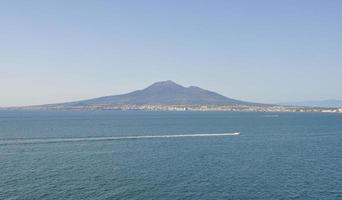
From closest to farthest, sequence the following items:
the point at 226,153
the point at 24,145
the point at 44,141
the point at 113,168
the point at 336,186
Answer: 1. the point at 336,186
2. the point at 113,168
3. the point at 226,153
4. the point at 24,145
5. the point at 44,141

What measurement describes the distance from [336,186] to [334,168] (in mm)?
15577

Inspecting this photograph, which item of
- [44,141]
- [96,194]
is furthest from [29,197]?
[44,141]

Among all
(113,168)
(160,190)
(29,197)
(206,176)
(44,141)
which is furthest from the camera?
(44,141)

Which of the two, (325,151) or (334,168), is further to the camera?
(325,151)

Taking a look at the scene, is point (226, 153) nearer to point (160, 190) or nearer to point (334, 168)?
point (334, 168)

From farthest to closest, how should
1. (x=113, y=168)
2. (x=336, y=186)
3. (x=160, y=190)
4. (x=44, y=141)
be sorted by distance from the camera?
(x=44, y=141), (x=113, y=168), (x=336, y=186), (x=160, y=190)

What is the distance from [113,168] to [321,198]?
119 ft

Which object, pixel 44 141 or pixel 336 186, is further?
pixel 44 141

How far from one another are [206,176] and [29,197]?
92.1 ft

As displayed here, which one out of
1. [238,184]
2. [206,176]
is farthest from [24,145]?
[238,184]

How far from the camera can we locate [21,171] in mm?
70938

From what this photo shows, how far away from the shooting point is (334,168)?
77.4 meters

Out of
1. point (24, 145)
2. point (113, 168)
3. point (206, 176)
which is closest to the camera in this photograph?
point (206, 176)

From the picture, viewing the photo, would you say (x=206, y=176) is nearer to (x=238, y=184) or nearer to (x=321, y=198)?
(x=238, y=184)
